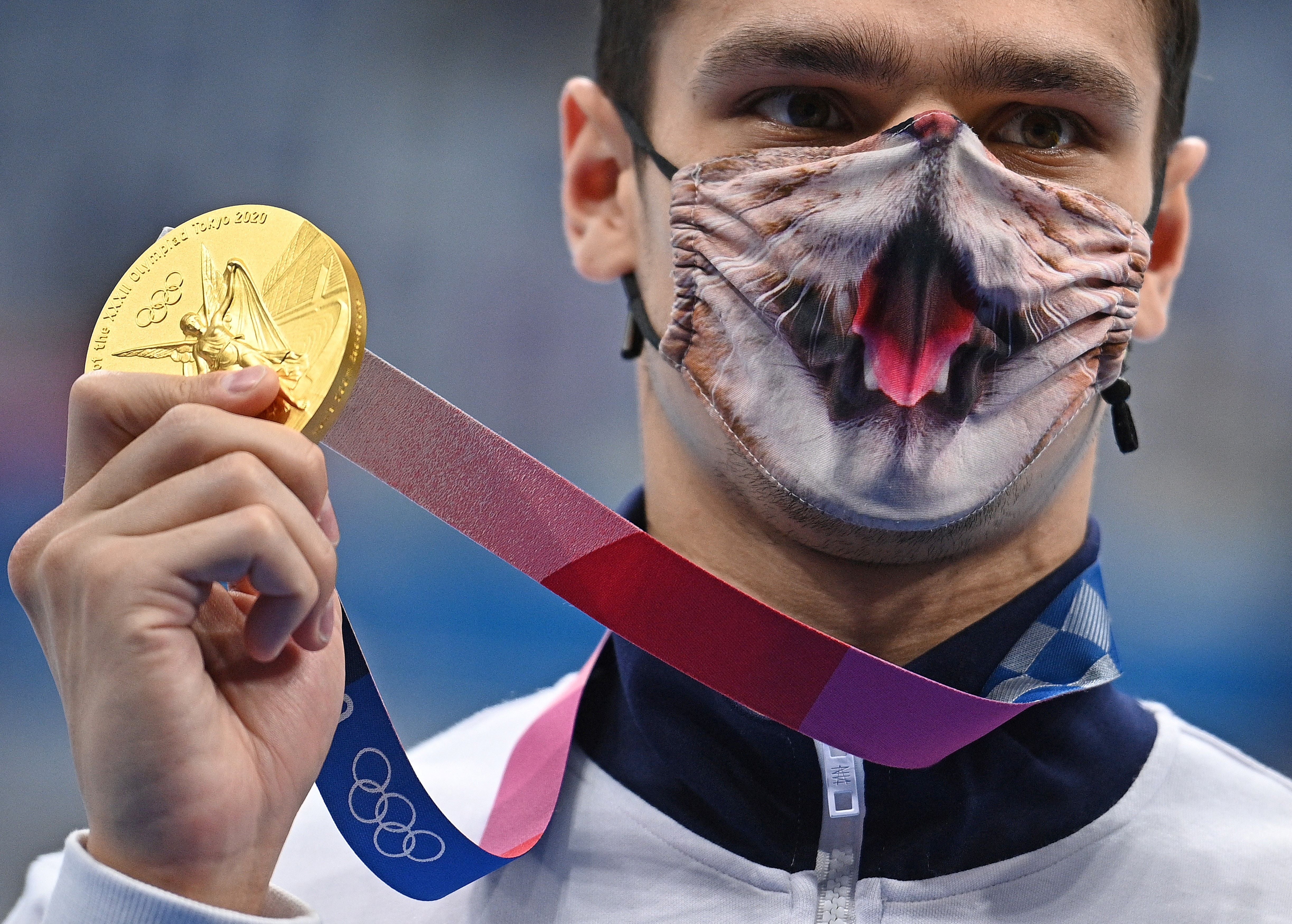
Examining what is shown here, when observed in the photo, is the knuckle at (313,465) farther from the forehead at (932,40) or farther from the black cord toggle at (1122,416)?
the black cord toggle at (1122,416)

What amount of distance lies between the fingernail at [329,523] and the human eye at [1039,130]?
0.93m

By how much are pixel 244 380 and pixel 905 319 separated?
2.39 ft

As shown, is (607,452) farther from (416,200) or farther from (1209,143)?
(1209,143)

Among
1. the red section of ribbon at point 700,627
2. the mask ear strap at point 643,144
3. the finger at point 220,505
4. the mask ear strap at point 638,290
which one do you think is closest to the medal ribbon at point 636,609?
the red section of ribbon at point 700,627

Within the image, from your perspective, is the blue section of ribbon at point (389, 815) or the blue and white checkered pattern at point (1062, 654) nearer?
the blue section of ribbon at point (389, 815)

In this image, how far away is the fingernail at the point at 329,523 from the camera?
137 cm

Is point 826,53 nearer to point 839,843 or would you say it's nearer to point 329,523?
point 329,523

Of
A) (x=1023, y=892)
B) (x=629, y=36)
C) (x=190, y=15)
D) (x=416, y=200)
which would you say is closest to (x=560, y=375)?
(x=416, y=200)

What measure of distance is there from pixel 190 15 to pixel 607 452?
58.6 inches

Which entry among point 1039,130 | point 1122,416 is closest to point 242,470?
point 1039,130

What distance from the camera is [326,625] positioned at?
1381 millimetres

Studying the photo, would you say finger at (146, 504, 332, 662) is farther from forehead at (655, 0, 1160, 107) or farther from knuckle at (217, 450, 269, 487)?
forehead at (655, 0, 1160, 107)

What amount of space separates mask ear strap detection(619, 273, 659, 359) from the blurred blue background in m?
1.52

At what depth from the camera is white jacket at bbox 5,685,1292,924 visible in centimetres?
161
